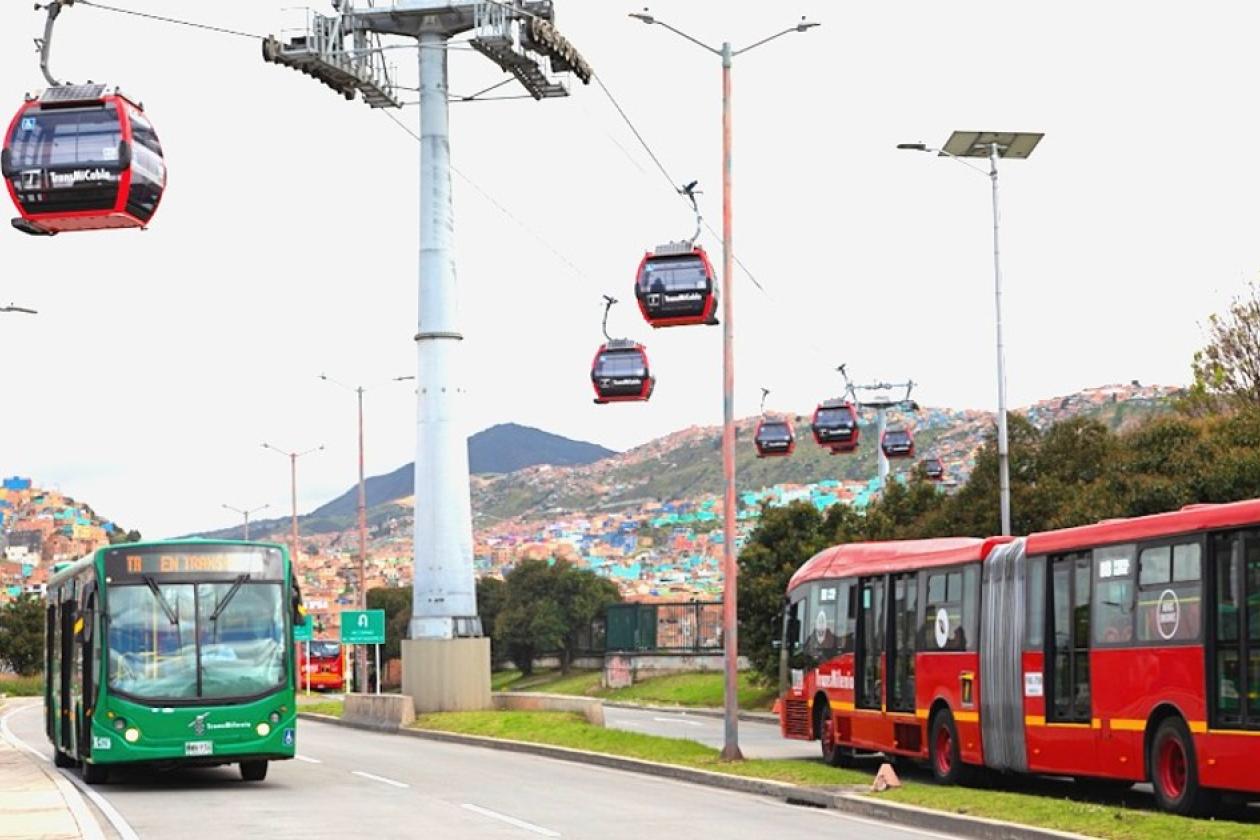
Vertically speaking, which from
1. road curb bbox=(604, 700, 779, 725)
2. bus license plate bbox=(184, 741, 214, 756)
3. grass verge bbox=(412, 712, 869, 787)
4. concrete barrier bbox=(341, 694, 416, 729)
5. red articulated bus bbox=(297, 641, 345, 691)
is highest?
bus license plate bbox=(184, 741, 214, 756)

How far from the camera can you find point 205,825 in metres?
21.5

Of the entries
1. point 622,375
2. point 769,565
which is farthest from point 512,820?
point 769,565

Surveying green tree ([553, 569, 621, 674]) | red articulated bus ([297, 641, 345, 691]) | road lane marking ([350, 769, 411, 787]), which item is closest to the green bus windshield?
road lane marking ([350, 769, 411, 787])

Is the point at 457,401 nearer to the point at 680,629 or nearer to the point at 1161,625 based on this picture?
the point at 1161,625

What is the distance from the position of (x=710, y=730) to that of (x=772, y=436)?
15788 millimetres

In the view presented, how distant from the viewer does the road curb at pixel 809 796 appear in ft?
66.0

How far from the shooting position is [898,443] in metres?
64.6

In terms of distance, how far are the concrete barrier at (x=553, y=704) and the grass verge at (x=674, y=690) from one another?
10.3 metres

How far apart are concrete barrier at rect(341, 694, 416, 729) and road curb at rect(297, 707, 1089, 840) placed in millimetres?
3603

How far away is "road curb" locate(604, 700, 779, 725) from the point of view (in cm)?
5072

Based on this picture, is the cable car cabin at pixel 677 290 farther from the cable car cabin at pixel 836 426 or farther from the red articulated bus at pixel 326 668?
the red articulated bus at pixel 326 668

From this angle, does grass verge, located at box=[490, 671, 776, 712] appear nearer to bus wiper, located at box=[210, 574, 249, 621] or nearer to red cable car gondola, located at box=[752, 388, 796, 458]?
red cable car gondola, located at box=[752, 388, 796, 458]

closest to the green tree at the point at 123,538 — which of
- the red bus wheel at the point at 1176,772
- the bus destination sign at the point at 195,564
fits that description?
the bus destination sign at the point at 195,564

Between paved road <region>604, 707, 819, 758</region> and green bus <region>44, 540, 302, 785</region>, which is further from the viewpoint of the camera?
paved road <region>604, 707, 819, 758</region>
